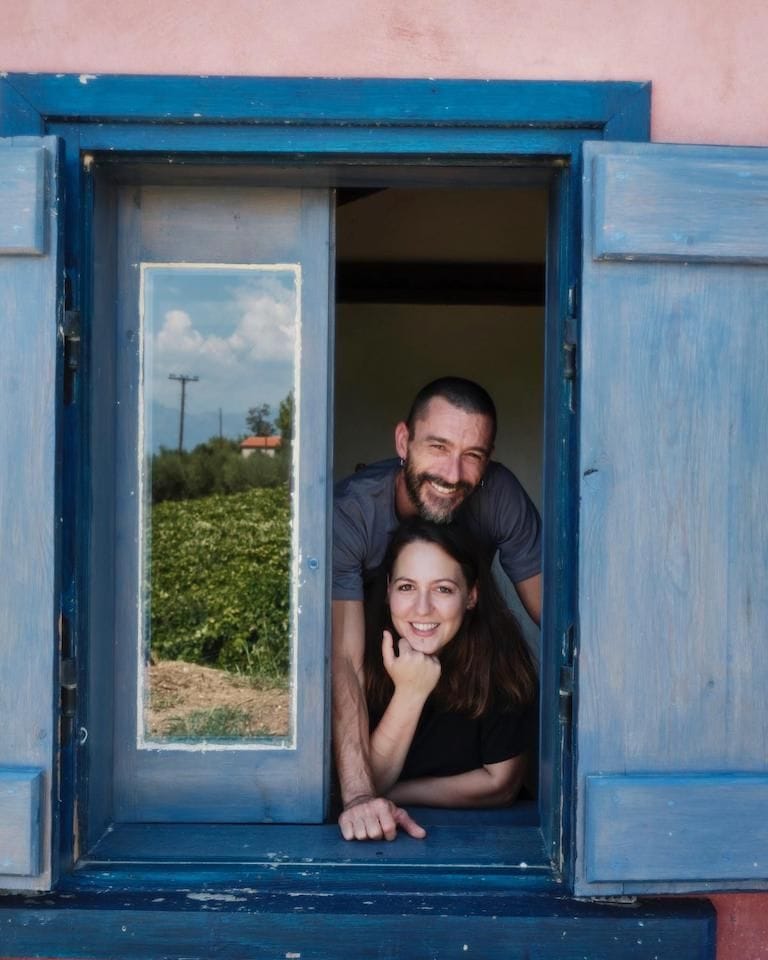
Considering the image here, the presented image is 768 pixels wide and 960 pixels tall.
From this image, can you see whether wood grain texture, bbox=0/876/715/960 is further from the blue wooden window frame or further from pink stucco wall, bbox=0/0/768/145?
pink stucco wall, bbox=0/0/768/145

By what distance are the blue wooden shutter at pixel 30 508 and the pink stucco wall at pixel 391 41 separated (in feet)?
1.11

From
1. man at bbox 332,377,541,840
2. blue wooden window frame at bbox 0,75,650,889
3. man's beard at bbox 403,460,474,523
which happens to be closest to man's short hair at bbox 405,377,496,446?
man at bbox 332,377,541,840

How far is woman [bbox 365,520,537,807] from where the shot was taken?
3.34 meters

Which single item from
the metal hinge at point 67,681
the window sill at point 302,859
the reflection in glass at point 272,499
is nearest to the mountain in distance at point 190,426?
the reflection in glass at point 272,499

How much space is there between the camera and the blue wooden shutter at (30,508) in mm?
2379

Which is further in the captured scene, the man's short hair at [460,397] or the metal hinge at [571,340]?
→ the man's short hair at [460,397]

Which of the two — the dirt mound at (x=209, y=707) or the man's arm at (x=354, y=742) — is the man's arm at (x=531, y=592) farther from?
the dirt mound at (x=209, y=707)

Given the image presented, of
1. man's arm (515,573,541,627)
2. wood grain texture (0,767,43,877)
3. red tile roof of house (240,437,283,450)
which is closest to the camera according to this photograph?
wood grain texture (0,767,43,877)

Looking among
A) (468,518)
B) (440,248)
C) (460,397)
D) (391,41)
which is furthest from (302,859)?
(440,248)

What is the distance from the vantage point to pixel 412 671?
11.0 feet

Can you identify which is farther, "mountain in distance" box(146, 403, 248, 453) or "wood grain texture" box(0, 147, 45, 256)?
"mountain in distance" box(146, 403, 248, 453)

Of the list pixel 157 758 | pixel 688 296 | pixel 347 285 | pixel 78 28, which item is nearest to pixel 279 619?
pixel 157 758

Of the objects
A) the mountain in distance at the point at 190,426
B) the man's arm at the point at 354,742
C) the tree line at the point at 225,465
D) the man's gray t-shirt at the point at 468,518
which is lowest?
the man's arm at the point at 354,742

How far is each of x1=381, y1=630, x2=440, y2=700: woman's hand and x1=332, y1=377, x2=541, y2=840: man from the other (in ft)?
0.30
